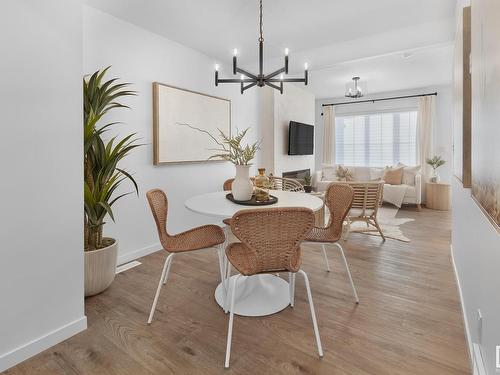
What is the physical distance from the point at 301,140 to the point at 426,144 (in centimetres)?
284

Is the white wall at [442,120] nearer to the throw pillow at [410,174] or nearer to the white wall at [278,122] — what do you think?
the throw pillow at [410,174]

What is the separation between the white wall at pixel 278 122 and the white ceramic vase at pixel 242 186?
9.58 ft

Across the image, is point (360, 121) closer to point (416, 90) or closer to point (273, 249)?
point (416, 90)

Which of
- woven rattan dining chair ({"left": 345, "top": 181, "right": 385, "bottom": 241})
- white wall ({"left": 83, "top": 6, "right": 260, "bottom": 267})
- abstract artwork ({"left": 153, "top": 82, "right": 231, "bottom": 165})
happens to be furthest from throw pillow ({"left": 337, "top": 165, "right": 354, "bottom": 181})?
white wall ({"left": 83, "top": 6, "right": 260, "bottom": 267})

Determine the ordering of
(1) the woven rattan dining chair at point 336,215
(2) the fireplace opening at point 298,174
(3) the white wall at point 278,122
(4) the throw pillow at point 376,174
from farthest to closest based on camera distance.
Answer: (4) the throw pillow at point 376,174 → (2) the fireplace opening at point 298,174 → (3) the white wall at point 278,122 → (1) the woven rattan dining chair at point 336,215

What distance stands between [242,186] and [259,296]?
83cm

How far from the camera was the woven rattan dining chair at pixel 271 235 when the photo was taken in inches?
59.2

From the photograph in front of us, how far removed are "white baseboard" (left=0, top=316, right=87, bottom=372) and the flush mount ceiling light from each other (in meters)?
5.41

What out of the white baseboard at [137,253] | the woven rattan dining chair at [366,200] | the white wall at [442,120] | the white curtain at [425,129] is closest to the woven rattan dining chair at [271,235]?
the white baseboard at [137,253]

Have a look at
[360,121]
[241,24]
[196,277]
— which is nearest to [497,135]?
[196,277]

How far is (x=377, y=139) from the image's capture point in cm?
734

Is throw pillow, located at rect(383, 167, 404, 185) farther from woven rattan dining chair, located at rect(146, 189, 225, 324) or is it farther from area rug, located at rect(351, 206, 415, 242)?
woven rattan dining chair, located at rect(146, 189, 225, 324)

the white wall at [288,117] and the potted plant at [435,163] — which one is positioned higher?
the white wall at [288,117]

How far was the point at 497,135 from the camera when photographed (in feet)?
2.56
